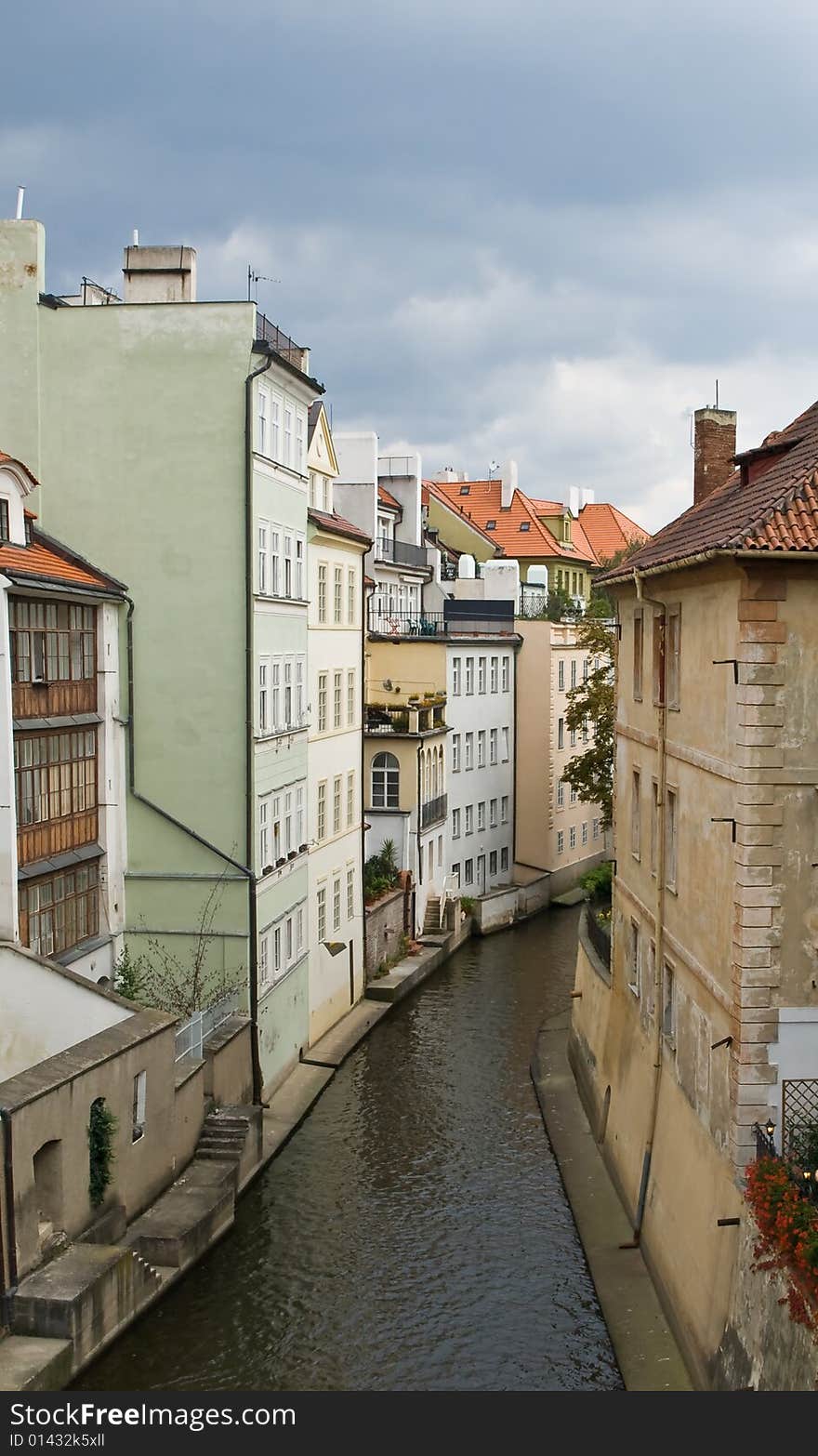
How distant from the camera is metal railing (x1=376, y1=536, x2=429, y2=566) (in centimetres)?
5925

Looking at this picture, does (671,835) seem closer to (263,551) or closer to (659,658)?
(659,658)

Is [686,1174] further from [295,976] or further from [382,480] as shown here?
[382,480]

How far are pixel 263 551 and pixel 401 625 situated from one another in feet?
A: 92.5

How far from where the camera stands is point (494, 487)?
9125cm

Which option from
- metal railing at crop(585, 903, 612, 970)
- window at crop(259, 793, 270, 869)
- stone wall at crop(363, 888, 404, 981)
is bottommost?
stone wall at crop(363, 888, 404, 981)

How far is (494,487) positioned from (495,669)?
32438 mm

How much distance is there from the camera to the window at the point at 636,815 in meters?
28.5

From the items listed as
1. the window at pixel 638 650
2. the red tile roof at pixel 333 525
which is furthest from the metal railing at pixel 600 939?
the red tile roof at pixel 333 525

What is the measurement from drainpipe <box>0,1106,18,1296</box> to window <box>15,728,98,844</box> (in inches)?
274

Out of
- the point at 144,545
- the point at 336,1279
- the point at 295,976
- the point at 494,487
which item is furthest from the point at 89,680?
the point at 494,487

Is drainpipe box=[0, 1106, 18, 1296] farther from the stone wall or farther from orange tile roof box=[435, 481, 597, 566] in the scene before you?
orange tile roof box=[435, 481, 597, 566]

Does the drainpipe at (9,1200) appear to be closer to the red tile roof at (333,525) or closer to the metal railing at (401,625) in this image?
the red tile roof at (333,525)

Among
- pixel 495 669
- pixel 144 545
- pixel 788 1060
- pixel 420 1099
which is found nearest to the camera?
pixel 788 1060

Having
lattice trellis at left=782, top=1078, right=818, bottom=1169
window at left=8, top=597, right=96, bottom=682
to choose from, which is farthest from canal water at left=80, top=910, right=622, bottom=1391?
window at left=8, top=597, right=96, bottom=682
